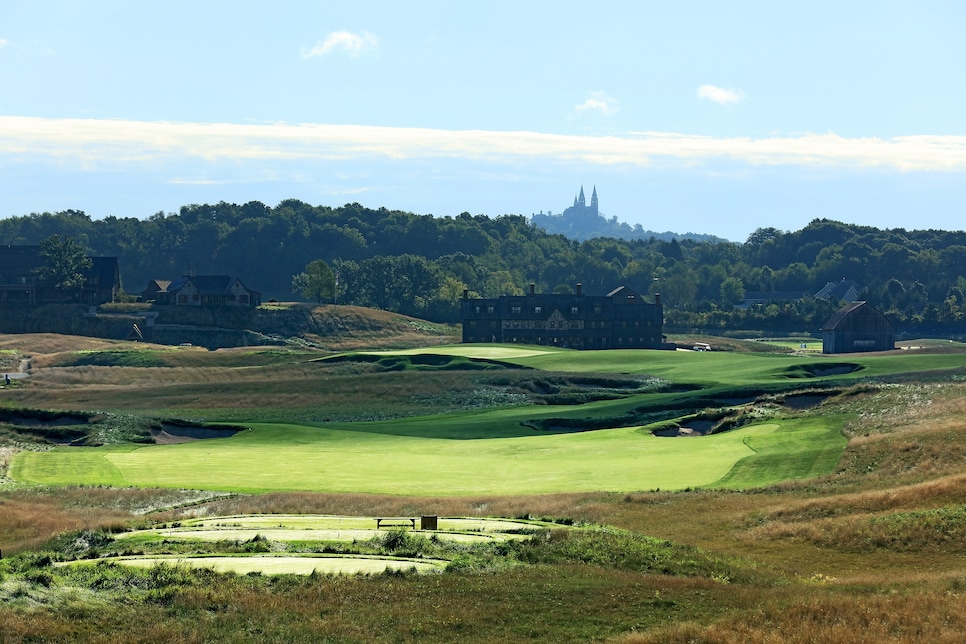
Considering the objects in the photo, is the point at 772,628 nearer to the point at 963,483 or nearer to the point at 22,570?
the point at 22,570

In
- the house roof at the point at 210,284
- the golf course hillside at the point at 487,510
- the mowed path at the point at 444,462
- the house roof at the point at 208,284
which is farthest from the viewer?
the house roof at the point at 208,284

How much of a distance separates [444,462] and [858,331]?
335ft

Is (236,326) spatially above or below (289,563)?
above

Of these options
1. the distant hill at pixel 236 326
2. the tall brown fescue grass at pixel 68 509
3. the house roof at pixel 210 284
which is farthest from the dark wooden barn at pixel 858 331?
the tall brown fescue grass at pixel 68 509

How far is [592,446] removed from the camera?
6550 centimetres

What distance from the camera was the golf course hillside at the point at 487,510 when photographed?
83.5ft

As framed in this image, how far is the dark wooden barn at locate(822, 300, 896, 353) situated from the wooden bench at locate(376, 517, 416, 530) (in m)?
117

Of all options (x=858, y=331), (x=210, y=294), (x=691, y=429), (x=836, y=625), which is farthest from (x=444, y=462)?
(x=210, y=294)

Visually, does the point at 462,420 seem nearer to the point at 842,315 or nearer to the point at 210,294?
the point at 842,315

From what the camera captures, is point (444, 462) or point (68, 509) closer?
point (68, 509)

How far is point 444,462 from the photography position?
199 feet

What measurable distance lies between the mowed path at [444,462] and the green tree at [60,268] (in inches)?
4462

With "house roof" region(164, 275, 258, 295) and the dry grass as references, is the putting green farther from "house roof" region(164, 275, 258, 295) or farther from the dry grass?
"house roof" region(164, 275, 258, 295)

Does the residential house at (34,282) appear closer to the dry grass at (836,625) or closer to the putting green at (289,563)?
the putting green at (289,563)
